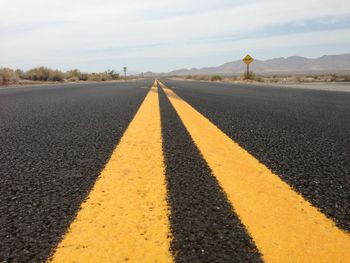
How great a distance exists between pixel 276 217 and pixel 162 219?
1.08 feet

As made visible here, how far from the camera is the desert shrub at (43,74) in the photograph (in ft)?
115

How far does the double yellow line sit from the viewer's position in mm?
888

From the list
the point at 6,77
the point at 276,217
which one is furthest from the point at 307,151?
the point at 6,77

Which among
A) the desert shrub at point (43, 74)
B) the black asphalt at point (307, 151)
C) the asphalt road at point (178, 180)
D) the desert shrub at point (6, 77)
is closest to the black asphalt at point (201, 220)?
the asphalt road at point (178, 180)

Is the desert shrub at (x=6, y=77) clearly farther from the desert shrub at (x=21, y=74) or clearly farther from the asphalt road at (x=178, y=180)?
the asphalt road at (x=178, y=180)

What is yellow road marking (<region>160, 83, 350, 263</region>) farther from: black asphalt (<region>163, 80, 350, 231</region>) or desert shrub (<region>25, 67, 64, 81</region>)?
desert shrub (<region>25, 67, 64, 81</region>)

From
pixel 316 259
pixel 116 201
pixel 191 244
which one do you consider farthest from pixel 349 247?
pixel 116 201

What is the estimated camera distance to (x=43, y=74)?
116 feet

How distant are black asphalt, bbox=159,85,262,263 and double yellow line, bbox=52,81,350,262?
0.09 ft

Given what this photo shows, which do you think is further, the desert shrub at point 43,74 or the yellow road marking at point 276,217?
the desert shrub at point 43,74

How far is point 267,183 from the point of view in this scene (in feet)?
4.80

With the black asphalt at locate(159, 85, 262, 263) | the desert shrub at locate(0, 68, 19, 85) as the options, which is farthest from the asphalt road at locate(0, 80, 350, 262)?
the desert shrub at locate(0, 68, 19, 85)

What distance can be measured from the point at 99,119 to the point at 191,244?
A: 2956mm

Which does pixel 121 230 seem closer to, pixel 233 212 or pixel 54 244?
pixel 54 244
